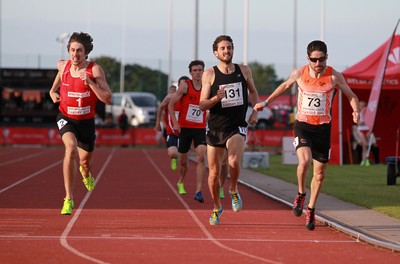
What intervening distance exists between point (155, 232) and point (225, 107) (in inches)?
71.6

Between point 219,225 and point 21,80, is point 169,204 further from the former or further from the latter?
point 21,80

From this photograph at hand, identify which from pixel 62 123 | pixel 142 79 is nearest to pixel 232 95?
pixel 62 123

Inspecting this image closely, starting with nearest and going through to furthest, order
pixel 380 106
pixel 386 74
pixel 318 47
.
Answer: pixel 318 47
pixel 386 74
pixel 380 106

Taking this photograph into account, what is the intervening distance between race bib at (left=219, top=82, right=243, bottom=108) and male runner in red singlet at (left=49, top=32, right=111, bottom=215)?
4.79 ft

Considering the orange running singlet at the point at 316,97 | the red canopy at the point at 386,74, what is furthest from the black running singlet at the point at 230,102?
the red canopy at the point at 386,74

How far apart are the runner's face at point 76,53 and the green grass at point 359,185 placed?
4.81 metres

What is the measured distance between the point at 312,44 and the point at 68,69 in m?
3.13

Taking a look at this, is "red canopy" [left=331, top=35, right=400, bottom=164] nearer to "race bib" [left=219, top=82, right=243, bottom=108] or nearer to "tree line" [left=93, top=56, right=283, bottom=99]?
"race bib" [left=219, top=82, right=243, bottom=108]

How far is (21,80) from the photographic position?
47219 millimetres

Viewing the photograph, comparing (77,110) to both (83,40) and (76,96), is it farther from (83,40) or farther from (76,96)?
(83,40)

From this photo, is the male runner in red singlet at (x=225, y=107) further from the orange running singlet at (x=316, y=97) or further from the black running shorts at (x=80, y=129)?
the black running shorts at (x=80, y=129)

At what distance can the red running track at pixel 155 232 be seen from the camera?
9961mm

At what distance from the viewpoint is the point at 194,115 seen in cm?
1694

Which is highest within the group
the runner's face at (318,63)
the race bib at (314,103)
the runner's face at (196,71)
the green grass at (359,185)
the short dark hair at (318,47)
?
the short dark hair at (318,47)
